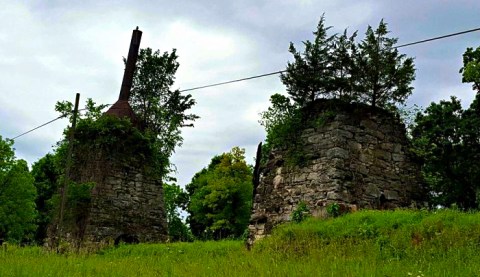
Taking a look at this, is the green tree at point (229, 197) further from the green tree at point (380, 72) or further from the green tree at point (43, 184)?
the green tree at point (380, 72)

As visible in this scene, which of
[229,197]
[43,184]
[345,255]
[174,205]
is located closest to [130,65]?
[229,197]

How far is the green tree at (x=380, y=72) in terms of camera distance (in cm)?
1352

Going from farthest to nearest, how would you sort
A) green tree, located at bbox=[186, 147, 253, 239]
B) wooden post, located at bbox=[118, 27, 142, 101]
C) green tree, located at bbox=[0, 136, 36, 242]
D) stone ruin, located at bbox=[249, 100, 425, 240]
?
green tree, located at bbox=[186, 147, 253, 239] → green tree, located at bbox=[0, 136, 36, 242] → wooden post, located at bbox=[118, 27, 142, 101] → stone ruin, located at bbox=[249, 100, 425, 240]

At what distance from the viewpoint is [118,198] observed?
1998 cm

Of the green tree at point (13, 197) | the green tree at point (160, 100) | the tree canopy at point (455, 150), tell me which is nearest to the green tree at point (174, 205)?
the green tree at point (13, 197)

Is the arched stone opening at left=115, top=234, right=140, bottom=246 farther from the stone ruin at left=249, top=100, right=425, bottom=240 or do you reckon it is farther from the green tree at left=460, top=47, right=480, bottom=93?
the green tree at left=460, top=47, right=480, bottom=93

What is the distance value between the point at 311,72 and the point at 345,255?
242 inches

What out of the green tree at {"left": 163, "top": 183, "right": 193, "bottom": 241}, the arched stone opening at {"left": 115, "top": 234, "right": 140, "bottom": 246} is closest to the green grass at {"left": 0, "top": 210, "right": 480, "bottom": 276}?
the arched stone opening at {"left": 115, "top": 234, "right": 140, "bottom": 246}

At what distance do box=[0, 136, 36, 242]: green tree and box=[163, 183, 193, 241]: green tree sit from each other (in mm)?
12615

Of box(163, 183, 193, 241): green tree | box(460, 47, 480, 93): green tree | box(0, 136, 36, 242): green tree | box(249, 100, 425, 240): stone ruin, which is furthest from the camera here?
box(163, 183, 193, 241): green tree

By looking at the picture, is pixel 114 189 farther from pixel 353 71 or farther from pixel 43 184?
pixel 43 184

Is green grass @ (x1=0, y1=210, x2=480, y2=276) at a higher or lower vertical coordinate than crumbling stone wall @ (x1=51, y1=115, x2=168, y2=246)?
lower

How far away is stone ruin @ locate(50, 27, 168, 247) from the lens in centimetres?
1923

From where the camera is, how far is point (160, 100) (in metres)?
24.3
